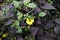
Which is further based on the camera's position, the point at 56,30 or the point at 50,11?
the point at 50,11

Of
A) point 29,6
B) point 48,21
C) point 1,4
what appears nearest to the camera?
point 29,6

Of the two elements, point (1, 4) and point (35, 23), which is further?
point (1, 4)

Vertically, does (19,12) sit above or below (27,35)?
above

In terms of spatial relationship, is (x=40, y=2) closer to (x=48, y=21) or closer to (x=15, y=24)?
(x=48, y=21)

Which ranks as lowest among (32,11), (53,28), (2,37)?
(2,37)

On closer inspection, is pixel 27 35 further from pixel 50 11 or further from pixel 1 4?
pixel 1 4

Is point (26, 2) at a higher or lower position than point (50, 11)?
higher

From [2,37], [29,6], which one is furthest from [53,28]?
[2,37]

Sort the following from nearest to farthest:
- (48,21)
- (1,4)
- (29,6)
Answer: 1. (29,6)
2. (48,21)
3. (1,4)

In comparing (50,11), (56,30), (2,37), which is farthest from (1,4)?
(56,30)
